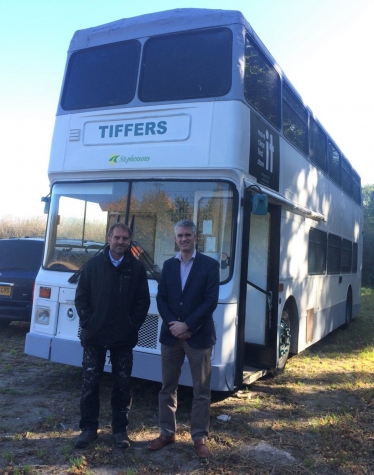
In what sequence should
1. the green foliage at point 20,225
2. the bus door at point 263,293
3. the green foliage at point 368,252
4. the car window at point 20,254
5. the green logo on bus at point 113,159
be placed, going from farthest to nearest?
the green foliage at point 368,252, the green foliage at point 20,225, the car window at point 20,254, the bus door at point 263,293, the green logo on bus at point 113,159

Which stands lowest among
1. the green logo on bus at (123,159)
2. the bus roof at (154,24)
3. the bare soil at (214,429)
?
the bare soil at (214,429)

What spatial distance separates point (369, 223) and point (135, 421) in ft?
128

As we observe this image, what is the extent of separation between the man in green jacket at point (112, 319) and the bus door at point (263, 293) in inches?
94.6

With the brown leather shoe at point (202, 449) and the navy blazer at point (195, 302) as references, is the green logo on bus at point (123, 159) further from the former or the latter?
the brown leather shoe at point (202, 449)

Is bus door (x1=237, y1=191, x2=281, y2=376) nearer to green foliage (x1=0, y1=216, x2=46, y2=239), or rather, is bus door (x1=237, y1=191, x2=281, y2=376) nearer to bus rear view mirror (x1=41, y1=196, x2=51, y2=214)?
bus rear view mirror (x1=41, y1=196, x2=51, y2=214)

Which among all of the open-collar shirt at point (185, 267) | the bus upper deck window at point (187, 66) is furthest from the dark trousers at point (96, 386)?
the bus upper deck window at point (187, 66)

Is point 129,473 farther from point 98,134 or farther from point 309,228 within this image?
point 309,228

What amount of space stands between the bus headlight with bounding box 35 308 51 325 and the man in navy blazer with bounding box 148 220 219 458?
6.78 feet

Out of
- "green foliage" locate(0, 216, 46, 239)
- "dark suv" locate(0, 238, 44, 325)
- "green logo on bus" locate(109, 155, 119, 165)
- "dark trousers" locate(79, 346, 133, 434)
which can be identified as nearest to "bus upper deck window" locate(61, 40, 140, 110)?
"green logo on bus" locate(109, 155, 119, 165)

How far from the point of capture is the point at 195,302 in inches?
172

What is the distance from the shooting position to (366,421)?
18.5 feet

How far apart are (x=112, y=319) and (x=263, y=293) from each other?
9.92 feet

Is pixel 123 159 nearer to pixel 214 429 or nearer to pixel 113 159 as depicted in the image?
pixel 113 159

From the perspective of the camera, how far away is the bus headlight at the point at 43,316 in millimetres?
6004
